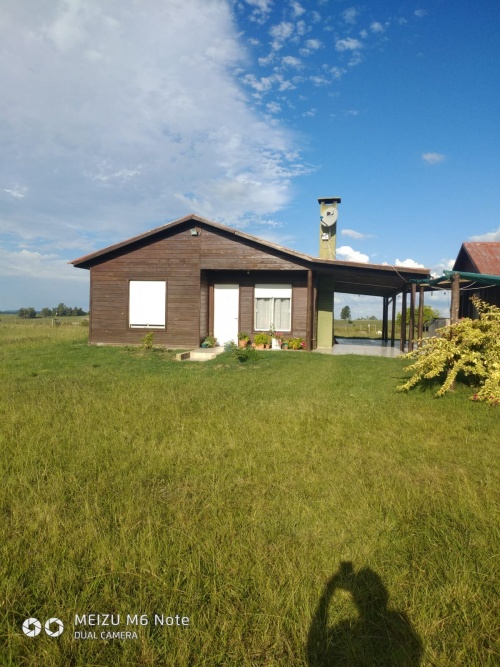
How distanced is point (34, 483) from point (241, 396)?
4104 mm

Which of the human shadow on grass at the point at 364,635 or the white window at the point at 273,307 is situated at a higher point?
the white window at the point at 273,307

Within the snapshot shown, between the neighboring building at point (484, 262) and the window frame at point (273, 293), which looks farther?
the window frame at point (273, 293)

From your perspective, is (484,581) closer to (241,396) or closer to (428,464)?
(428,464)

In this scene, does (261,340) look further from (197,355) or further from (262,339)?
(197,355)

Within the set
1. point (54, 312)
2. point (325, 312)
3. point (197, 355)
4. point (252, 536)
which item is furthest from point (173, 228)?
point (54, 312)

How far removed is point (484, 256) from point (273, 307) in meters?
7.69

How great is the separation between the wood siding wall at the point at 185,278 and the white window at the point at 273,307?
218 millimetres

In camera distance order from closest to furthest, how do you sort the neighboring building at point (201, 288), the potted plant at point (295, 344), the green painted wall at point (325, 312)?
the potted plant at point (295, 344) < the neighboring building at point (201, 288) < the green painted wall at point (325, 312)

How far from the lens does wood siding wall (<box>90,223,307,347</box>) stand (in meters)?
15.5

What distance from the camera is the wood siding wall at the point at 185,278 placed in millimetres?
15453

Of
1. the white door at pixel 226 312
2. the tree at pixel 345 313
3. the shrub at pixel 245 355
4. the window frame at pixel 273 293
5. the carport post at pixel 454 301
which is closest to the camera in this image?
the carport post at pixel 454 301

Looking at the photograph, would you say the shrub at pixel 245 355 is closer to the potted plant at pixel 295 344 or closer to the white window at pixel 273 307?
the potted plant at pixel 295 344

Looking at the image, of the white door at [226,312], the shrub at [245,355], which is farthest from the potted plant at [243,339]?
the shrub at [245,355]

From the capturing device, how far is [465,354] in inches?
304
